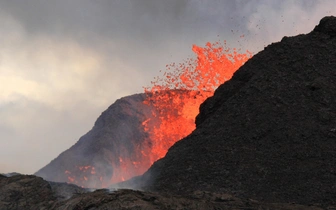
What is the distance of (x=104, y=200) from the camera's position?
9719mm

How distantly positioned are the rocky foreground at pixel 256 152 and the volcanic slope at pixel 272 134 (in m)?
0.04

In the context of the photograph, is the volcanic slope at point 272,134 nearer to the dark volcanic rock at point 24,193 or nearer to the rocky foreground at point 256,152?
the rocky foreground at point 256,152

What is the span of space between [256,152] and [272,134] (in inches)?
52.8

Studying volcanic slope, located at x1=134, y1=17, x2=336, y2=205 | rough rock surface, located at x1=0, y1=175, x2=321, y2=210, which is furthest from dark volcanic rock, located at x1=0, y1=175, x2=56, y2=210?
volcanic slope, located at x1=134, y1=17, x2=336, y2=205

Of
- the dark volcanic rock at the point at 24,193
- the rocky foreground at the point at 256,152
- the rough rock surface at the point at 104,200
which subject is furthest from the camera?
the dark volcanic rock at the point at 24,193

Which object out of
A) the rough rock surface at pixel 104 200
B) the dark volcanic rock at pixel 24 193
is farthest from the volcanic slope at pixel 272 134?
the dark volcanic rock at pixel 24 193

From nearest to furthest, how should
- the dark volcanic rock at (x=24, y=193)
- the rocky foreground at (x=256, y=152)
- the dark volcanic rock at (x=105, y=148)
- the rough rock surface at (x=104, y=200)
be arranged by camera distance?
the rough rock surface at (x=104, y=200) < the rocky foreground at (x=256, y=152) < the dark volcanic rock at (x=24, y=193) < the dark volcanic rock at (x=105, y=148)

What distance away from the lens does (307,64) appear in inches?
771

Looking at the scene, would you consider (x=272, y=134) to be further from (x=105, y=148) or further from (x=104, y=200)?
(x=105, y=148)

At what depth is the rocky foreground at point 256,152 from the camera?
454 inches

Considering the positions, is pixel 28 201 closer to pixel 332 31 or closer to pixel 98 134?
pixel 332 31

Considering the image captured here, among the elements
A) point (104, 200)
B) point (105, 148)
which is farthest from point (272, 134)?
point (105, 148)

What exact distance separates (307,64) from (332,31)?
3757 mm

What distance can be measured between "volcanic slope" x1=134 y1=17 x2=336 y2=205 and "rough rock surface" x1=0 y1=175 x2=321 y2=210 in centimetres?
258
